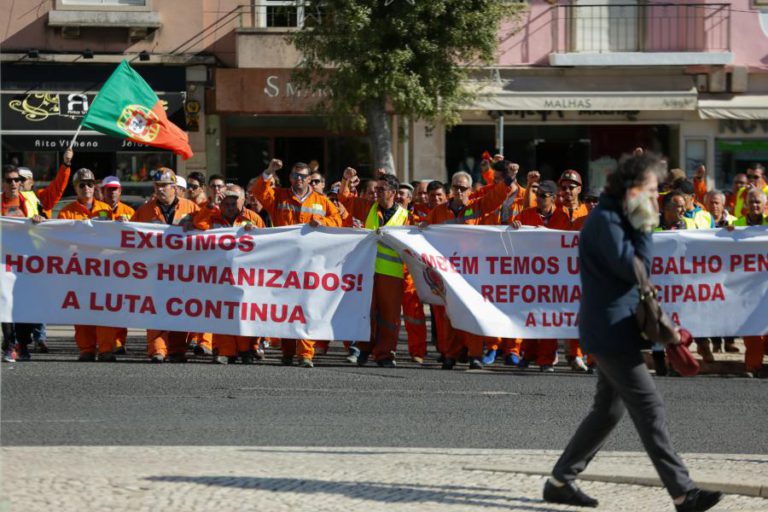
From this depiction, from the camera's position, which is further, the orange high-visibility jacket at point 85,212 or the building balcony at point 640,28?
the building balcony at point 640,28

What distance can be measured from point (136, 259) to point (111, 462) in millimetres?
5602

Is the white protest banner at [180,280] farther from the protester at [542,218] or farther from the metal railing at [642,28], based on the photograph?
the metal railing at [642,28]

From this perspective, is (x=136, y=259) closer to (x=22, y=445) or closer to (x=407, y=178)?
(x=22, y=445)

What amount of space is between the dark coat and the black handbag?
2.0 inches

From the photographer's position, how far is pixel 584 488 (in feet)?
25.2

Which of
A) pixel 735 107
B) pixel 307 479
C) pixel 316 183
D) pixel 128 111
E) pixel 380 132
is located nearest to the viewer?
pixel 307 479

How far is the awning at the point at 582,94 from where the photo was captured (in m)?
27.2

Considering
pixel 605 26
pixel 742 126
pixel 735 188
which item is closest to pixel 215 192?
pixel 735 188

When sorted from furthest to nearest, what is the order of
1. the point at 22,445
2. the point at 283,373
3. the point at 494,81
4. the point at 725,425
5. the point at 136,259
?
the point at 494,81 < the point at 136,259 < the point at 283,373 < the point at 725,425 < the point at 22,445

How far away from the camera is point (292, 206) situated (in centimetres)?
1430

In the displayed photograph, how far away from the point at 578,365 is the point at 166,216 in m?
4.21

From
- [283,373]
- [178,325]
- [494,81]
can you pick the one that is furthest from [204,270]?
[494,81]

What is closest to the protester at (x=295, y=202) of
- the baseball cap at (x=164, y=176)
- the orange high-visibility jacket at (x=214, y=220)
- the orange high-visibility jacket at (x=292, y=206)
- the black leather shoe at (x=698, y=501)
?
the orange high-visibility jacket at (x=292, y=206)

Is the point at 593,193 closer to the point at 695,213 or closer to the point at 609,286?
the point at 695,213
